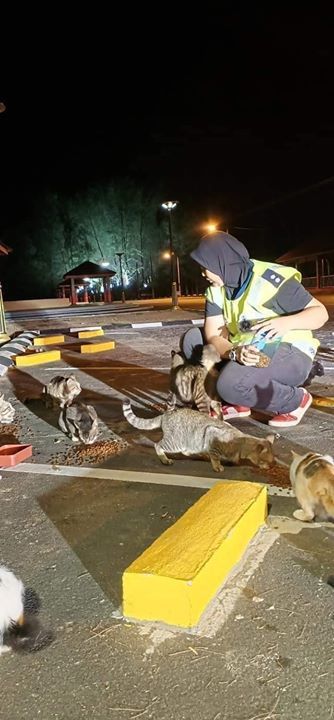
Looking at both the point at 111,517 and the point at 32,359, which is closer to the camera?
the point at 111,517

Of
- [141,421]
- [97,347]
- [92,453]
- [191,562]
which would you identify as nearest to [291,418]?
[141,421]

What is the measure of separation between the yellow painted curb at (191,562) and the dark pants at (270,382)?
193 cm

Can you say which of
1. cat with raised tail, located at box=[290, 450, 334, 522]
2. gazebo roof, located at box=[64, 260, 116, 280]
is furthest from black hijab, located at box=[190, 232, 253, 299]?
gazebo roof, located at box=[64, 260, 116, 280]

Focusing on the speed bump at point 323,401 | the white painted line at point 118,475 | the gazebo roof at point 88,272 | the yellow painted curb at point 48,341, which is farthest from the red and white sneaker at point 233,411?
the gazebo roof at point 88,272

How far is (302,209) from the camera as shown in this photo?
2201 inches

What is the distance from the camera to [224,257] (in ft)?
14.5

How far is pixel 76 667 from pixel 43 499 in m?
1.57

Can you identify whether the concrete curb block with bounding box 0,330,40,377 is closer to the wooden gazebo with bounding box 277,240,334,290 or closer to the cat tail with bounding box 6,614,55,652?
the cat tail with bounding box 6,614,55,652

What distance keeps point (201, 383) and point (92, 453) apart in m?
1.12

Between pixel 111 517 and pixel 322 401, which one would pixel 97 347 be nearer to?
pixel 322 401

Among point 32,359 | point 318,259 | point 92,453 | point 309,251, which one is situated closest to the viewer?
point 92,453

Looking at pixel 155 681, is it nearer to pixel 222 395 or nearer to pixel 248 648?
pixel 248 648

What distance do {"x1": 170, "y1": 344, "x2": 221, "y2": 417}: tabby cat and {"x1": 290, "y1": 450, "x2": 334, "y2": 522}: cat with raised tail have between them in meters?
1.82

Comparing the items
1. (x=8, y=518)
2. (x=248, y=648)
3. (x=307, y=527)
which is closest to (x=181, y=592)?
(x=248, y=648)
